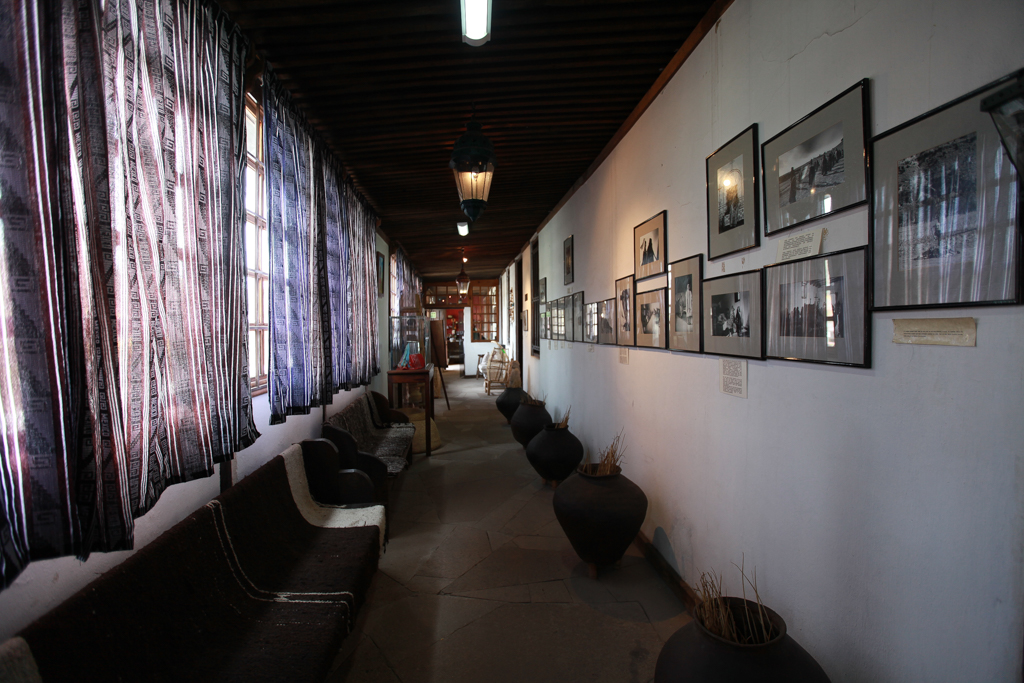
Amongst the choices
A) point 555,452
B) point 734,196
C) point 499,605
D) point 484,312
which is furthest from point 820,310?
point 484,312

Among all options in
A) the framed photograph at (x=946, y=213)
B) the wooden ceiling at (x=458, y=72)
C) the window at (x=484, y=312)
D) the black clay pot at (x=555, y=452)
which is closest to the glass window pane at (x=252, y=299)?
the wooden ceiling at (x=458, y=72)

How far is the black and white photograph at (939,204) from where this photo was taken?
99 cm

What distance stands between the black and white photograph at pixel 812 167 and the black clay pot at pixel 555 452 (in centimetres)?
265

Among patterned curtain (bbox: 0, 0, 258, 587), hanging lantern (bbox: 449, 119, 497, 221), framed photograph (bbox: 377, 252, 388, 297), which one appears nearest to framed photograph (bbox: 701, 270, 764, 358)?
hanging lantern (bbox: 449, 119, 497, 221)

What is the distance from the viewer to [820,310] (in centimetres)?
142

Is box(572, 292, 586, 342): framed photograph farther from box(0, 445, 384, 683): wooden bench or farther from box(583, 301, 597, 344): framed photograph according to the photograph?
box(0, 445, 384, 683): wooden bench

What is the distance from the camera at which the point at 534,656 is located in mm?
1931

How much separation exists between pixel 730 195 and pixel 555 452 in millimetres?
2507

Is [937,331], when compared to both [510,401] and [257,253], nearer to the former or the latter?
[257,253]

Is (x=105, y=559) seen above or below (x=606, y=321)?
below

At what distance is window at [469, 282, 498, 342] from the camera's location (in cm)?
1441

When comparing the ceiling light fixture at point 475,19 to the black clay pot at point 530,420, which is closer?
the ceiling light fixture at point 475,19

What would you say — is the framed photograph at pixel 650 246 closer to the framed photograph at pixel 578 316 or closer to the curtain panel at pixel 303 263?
the framed photograph at pixel 578 316

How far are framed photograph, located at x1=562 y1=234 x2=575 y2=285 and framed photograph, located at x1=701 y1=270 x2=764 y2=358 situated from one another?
2860mm
